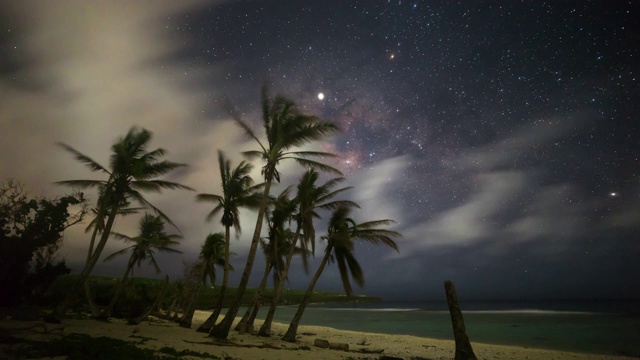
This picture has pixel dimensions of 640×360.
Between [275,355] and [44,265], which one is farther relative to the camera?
[44,265]

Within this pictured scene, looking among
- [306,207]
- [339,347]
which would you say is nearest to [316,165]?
[306,207]

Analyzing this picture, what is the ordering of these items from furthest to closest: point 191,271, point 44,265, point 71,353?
point 191,271 < point 44,265 < point 71,353

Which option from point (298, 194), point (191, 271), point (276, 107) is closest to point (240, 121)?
point (276, 107)

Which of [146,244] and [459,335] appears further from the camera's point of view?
[146,244]

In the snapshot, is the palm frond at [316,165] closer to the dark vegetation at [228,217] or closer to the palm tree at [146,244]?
the dark vegetation at [228,217]

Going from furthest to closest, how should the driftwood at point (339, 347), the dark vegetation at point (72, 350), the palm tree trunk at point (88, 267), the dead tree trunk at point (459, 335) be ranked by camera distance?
the driftwood at point (339, 347) → the palm tree trunk at point (88, 267) → the dead tree trunk at point (459, 335) → the dark vegetation at point (72, 350)

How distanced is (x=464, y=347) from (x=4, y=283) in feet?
Answer: 68.2

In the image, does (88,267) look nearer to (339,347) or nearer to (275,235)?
(275,235)

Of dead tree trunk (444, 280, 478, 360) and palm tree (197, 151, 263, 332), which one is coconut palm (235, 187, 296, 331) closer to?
palm tree (197, 151, 263, 332)

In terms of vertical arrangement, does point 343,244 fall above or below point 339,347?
above

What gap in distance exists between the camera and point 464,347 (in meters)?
11.0

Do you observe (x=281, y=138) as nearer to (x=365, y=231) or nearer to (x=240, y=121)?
(x=240, y=121)

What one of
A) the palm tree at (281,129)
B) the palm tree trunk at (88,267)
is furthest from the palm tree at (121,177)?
the palm tree at (281,129)

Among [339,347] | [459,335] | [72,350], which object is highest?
[459,335]
